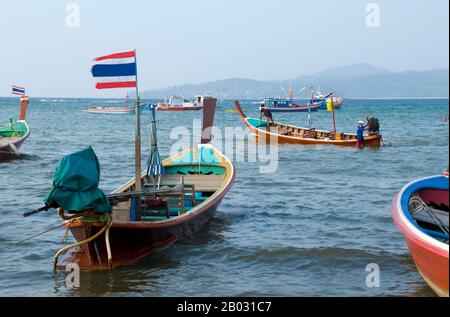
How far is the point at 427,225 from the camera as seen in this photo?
11.1 m

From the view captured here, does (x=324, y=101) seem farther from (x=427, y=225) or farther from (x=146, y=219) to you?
(x=427, y=225)

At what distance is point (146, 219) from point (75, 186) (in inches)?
118

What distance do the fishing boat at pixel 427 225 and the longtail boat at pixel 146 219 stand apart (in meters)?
4.61

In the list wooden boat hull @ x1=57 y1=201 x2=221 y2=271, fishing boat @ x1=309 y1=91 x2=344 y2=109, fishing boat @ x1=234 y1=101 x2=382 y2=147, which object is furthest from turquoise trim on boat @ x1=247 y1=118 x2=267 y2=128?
fishing boat @ x1=309 y1=91 x2=344 y2=109

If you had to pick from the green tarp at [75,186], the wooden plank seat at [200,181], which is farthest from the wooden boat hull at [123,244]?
the wooden plank seat at [200,181]

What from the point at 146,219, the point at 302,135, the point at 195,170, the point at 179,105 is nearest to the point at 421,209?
the point at 146,219

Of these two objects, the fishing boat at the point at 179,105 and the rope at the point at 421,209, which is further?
the fishing boat at the point at 179,105

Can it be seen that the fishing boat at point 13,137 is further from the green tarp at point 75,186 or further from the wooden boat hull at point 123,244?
the green tarp at point 75,186

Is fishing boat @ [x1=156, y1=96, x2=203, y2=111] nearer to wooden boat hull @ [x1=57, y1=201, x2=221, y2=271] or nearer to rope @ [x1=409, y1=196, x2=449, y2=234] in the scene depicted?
wooden boat hull @ [x1=57, y1=201, x2=221, y2=271]

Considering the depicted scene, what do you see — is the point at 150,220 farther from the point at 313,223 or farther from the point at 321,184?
the point at 321,184

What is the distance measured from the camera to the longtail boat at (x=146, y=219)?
11148mm

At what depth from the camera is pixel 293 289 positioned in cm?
1109

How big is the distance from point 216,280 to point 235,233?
3.52m
